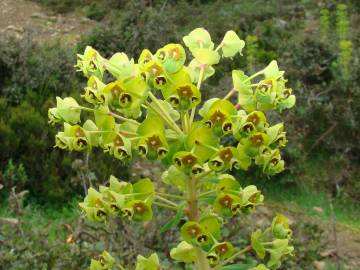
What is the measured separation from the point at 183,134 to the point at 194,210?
0.21 metres

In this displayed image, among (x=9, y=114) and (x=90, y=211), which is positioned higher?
(x=90, y=211)

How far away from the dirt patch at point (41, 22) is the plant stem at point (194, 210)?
8088mm

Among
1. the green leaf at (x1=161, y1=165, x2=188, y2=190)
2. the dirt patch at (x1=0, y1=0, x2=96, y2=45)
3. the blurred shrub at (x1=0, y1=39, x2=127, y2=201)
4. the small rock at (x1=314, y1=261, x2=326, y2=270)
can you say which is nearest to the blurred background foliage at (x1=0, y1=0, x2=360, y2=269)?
the blurred shrub at (x1=0, y1=39, x2=127, y2=201)

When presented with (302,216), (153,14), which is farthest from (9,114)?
(153,14)

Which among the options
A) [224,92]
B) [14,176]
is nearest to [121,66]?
[14,176]

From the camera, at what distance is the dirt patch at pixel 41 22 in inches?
404

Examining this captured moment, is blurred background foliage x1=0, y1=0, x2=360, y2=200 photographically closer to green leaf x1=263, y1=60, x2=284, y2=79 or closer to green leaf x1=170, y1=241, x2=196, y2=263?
green leaf x1=170, y1=241, x2=196, y2=263

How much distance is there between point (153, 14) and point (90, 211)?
6.76m

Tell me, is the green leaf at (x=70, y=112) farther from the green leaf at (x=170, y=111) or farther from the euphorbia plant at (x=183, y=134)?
the green leaf at (x=170, y=111)

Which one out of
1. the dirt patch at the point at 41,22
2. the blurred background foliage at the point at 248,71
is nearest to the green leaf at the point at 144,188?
the blurred background foliage at the point at 248,71

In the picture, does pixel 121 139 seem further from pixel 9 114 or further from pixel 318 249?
pixel 9 114

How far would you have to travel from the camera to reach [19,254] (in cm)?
372

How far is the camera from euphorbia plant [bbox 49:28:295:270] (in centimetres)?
183

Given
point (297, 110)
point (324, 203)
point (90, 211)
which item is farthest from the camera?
point (297, 110)
